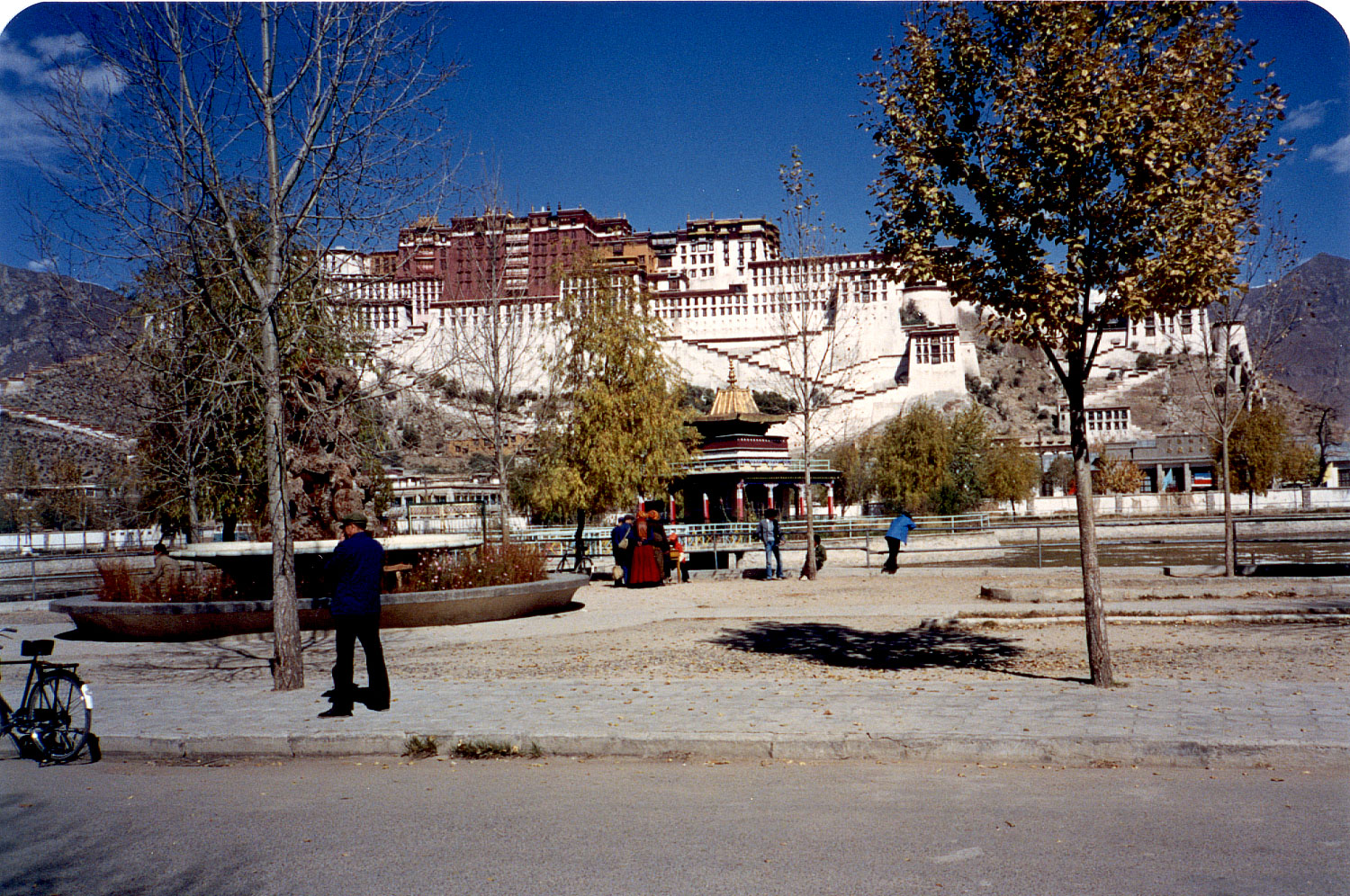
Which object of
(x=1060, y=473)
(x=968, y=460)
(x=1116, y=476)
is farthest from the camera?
(x=1060, y=473)

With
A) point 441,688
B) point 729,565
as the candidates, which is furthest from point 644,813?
point 729,565

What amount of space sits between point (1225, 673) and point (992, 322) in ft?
13.9

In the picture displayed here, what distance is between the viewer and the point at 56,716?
25.1 ft

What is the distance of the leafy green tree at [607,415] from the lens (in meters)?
26.9

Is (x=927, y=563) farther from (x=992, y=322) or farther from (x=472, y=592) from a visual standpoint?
(x=992, y=322)

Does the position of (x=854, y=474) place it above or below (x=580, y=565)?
above

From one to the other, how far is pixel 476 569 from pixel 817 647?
717 centimetres

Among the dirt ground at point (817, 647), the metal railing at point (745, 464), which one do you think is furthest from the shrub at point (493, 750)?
the metal railing at point (745, 464)

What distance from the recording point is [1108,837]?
520 cm

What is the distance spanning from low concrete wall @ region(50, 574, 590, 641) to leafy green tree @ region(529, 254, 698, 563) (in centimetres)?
983

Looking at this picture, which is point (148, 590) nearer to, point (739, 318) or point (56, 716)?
point (56, 716)

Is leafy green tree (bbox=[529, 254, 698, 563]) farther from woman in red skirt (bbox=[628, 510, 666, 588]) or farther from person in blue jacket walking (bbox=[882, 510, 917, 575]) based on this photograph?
person in blue jacket walking (bbox=[882, 510, 917, 575])

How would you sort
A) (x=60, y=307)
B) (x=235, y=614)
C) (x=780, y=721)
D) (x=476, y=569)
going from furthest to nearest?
1. (x=476, y=569)
2. (x=60, y=307)
3. (x=235, y=614)
4. (x=780, y=721)

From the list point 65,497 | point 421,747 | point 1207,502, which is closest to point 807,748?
point 421,747
